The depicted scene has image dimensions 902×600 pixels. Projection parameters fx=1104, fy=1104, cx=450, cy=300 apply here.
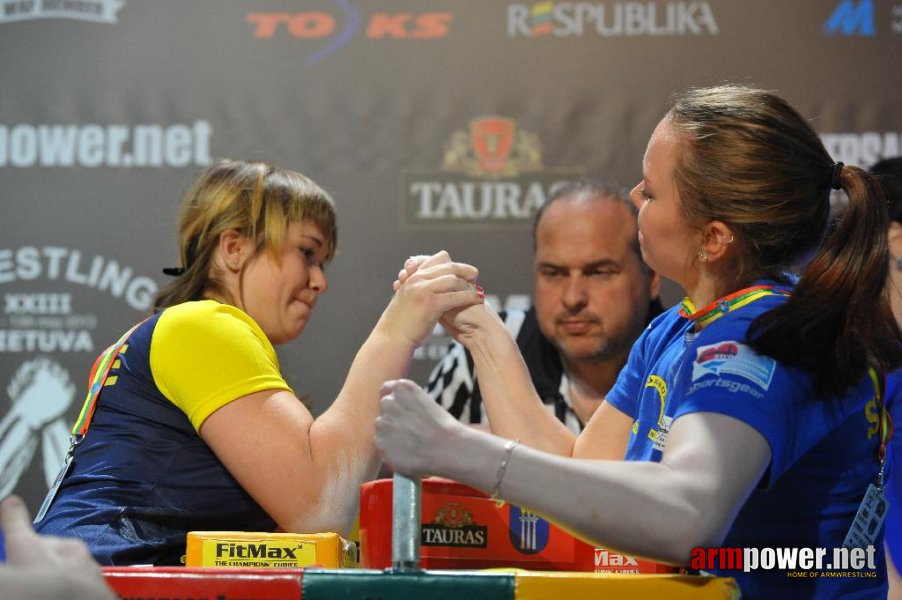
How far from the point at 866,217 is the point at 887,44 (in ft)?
7.03

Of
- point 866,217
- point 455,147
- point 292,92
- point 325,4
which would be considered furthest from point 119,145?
point 866,217

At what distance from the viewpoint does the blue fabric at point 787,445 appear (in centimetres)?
129

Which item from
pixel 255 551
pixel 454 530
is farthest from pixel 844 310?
pixel 255 551

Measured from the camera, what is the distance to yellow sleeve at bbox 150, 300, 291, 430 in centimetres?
188

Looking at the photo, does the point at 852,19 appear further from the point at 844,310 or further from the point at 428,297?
the point at 844,310

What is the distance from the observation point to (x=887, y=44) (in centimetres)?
339

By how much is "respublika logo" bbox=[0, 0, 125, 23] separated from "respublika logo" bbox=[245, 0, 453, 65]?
1.44 ft

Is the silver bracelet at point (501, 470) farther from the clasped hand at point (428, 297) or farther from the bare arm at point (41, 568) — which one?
the clasped hand at point (428, 297)

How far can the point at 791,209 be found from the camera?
151 cm

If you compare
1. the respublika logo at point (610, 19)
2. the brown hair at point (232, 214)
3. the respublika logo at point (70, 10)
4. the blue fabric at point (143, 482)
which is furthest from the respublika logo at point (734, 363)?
the respublika logo at point (70, 10)

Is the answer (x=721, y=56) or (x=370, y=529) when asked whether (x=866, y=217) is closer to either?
(x=370, y=529)

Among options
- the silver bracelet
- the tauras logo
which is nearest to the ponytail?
the silver bracelet

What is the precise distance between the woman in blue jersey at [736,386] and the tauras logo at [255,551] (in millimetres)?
404

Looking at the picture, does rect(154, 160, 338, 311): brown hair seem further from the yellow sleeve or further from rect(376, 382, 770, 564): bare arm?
rect(376, 382, 770, 564): bare arm
